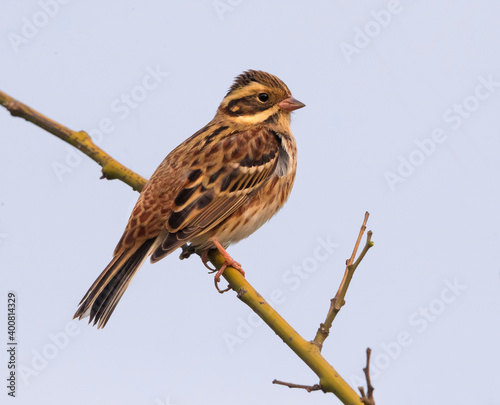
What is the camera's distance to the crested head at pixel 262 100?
23.8 feet

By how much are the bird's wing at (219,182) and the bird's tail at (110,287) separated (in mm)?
252

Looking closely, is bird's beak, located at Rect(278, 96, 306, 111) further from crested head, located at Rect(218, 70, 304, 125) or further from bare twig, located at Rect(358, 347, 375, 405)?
bare twig, located at Rect(358, 347, 375, 405)

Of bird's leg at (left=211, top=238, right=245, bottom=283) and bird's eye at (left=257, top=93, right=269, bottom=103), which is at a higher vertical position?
bird's eye at (left=257, top=93, right=269, bottom=103)

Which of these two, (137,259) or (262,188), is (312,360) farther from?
(262,188)

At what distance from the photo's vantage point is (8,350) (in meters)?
5.81

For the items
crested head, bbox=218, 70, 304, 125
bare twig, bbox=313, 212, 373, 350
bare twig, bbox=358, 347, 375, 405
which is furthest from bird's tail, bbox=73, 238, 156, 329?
bare twig, bbox=358, 347, 375, 405

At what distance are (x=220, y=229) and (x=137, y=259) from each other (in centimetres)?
88

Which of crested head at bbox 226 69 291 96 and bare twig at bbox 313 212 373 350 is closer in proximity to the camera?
bare twig at bbox 313 212 373 350

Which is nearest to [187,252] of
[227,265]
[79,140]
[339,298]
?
[227,265]

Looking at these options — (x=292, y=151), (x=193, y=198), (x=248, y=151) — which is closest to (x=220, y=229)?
(x=193, y=198)

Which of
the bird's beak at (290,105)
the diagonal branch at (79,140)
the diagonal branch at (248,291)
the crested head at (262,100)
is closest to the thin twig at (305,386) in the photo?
the diagonal branch at (248,291)

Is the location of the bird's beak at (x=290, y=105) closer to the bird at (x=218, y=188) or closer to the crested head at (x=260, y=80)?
the bird at (x=218, y=188)

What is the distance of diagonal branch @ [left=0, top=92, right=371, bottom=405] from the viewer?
157 inches

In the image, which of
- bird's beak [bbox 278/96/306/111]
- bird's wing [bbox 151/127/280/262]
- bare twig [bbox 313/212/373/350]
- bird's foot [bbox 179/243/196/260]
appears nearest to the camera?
bare twig [bbox 313/212/373/350]
